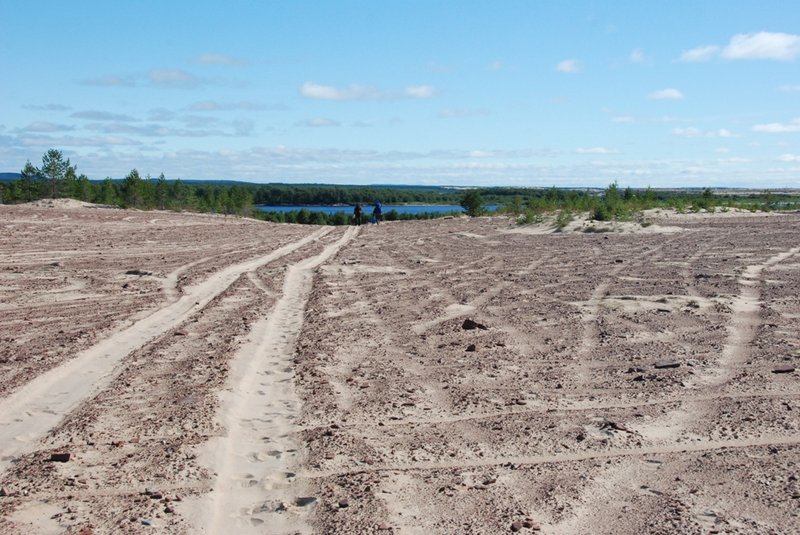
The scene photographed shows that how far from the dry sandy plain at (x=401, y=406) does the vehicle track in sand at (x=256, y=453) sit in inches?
0.9

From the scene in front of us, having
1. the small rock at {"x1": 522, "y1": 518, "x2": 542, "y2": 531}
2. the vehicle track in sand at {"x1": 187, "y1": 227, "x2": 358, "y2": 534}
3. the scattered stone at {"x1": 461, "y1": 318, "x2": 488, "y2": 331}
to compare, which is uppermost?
the scattered stone at {"x1": 461, "y1": 318, "x2": 488, "y2": 331}

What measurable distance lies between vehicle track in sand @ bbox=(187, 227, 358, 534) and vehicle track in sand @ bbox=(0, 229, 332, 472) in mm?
1216

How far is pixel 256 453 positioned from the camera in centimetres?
537

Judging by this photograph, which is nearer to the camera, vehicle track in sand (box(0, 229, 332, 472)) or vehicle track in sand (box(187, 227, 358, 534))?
vehicle track in sand (box(187, 227, 358, 534))

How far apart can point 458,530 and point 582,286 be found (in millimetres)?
10019

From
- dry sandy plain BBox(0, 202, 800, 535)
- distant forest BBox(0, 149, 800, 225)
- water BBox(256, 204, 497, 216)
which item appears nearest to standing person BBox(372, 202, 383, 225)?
distant forest BBox(0, 149, 800, 225)

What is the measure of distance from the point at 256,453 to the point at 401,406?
4.91ft

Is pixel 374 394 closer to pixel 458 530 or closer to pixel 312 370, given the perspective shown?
pixel 312 370

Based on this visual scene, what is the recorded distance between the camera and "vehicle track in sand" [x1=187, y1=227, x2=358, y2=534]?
4340mm

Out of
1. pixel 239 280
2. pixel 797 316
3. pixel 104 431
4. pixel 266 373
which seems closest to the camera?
pixel 104 431

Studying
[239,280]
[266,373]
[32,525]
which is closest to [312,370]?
[266,373]

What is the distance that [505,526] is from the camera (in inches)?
164

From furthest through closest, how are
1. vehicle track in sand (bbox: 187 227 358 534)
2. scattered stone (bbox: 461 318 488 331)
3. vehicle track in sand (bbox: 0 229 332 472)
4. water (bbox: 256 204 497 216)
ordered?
water (bbox: 256 204 497 216), scattered stone (bbox: 461 318 488 331), vehicle track in sand (bbox: 0 229 332 472), vehicle track in sand (bbox: 187 227 358 534)

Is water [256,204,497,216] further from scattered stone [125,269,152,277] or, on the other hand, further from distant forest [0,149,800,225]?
scattered stone [125,269,152,277]
